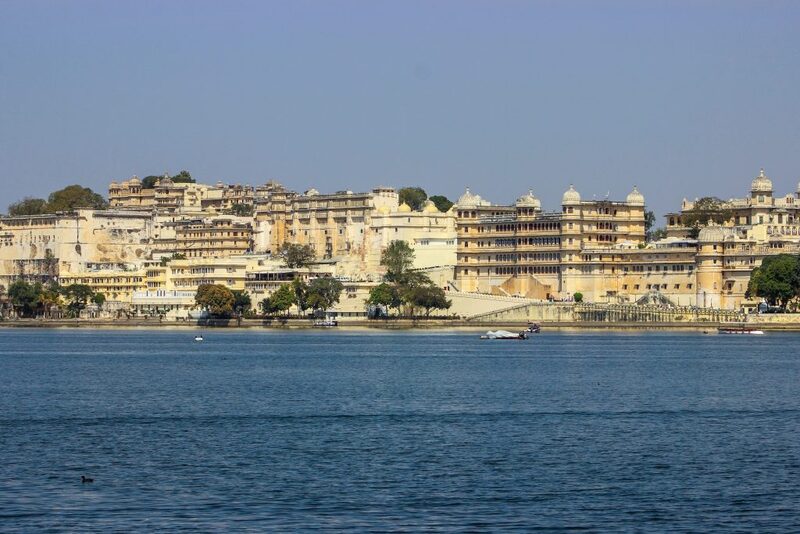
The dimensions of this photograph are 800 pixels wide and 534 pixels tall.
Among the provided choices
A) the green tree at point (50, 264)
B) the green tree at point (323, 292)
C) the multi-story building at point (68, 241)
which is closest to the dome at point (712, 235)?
the green tree at point (323, 292)

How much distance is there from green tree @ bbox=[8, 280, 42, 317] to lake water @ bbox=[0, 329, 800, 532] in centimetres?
7026

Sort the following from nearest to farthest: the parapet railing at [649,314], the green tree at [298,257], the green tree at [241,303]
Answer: the parapet railing at [649,314] < the green tree at [241,303] < the green tree at [298,257]

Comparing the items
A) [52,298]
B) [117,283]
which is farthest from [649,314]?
[52,298]

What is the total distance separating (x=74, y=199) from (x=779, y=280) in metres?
85.6

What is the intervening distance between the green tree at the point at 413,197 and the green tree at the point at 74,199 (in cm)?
3014

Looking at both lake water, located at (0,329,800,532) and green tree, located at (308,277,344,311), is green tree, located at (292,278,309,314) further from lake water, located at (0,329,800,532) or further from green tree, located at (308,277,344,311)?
lake water, located at (0,329,800,532)

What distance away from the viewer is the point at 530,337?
329 feet

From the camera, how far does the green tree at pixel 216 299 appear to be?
392 feet

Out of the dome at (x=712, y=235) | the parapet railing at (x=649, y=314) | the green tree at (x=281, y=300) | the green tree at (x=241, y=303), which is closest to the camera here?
the parapet railing at (x=649, y=314)

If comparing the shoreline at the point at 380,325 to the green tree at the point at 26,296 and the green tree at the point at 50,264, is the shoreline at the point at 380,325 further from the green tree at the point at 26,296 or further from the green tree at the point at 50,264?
the green tree at the point at 50,264

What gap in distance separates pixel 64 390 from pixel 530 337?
A: 5368 centimetres

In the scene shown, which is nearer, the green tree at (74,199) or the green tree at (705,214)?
the green tree at (705,214)

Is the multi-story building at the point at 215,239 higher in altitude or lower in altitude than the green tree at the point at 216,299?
higher

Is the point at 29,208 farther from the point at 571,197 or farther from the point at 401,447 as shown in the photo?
the point at 401,447
